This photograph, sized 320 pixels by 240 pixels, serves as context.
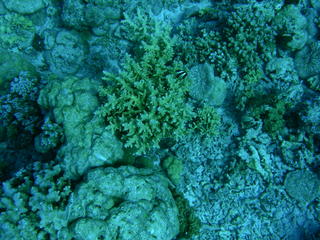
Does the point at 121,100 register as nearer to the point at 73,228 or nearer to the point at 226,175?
the point at 73,228

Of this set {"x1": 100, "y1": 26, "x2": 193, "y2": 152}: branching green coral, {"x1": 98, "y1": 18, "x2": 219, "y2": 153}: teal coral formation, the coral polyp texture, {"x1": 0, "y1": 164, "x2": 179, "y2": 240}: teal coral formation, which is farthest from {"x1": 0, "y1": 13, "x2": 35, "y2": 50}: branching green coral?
{"x1": 0, "y1": 164, "x2": 179, "y2": 240}: teal coral formation

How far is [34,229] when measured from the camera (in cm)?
355

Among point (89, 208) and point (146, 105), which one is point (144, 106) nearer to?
point (146, 105)

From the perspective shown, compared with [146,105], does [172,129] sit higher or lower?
lower

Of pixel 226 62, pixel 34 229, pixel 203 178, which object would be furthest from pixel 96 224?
pixel 226 62

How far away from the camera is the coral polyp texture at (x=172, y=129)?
367 centimetres

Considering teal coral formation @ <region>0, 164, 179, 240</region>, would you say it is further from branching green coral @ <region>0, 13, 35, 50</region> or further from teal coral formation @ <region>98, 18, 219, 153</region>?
branching green coral @ <region>0, 13, 35, 50</region>

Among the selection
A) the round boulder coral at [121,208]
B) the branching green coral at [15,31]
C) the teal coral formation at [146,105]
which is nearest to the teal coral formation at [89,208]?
the round boulder coral at [121,208]

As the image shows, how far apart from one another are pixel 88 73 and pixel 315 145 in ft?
18.3

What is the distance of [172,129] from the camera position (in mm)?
4523

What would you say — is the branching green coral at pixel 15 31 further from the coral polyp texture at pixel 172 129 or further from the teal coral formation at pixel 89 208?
the teal coral formation at pixel 89 208

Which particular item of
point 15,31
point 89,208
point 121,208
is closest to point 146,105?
point 121,208

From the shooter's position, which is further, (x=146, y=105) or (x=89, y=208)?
(x=146, y=105)

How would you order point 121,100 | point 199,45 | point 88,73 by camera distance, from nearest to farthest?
point 121,100 < point 199,45 < point 88,73
